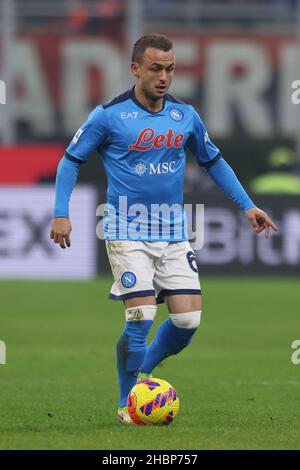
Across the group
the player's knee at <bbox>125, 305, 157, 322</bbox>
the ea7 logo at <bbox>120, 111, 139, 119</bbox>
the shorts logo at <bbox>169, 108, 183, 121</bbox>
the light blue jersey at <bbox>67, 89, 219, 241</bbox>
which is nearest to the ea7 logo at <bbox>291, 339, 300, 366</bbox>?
the light blue jersey at <bbox>67, 89, 219, 241</bbox>

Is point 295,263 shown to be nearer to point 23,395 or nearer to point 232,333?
point 232,333

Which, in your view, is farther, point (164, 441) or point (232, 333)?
point (232, 333)

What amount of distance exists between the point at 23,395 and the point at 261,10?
1984cm

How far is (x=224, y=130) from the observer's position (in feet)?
87.9

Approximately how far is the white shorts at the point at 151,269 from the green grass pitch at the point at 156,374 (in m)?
0.78

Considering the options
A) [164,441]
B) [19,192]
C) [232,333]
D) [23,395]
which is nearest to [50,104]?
[19,192]

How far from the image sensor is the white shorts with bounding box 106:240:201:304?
7281 mm

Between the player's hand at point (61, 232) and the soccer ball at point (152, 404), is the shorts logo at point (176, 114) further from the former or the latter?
the soccer ball at point (152, 404)

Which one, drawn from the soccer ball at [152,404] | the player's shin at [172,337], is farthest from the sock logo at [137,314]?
the soccer ball at [152,404]

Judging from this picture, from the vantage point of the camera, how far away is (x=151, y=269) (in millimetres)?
7406

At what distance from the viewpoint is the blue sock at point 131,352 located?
23.9 ft

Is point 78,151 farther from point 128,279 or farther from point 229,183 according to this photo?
→ point 229,183
